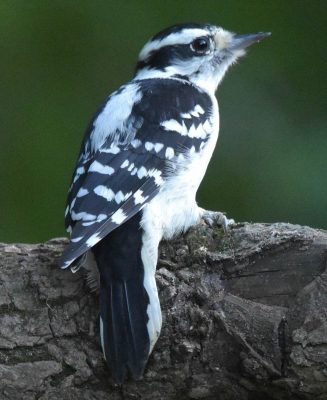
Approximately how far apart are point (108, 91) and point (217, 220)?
4.84ft

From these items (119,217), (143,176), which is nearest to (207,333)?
(119,217)

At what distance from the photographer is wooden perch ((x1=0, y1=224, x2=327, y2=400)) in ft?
12.3

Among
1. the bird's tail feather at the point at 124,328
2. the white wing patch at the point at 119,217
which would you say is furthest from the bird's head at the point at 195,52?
the bird's tail feather at the point at 124,328

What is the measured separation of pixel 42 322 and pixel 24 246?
386 mm

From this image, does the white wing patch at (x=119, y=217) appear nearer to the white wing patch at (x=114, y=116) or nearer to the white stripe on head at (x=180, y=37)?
the white wing patch at (x=114, y=116)

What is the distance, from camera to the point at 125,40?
18.0 ft

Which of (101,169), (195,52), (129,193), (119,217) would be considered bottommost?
(119,217)

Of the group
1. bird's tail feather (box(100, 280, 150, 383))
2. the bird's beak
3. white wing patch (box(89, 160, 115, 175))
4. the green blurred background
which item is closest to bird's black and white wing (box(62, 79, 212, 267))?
white wing patch (box(89, 160, 115, 175))

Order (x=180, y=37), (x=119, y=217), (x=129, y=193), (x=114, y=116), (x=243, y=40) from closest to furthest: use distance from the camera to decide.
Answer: (x=119, y=217) → (x=129, y=193) → (x=114, y=116) → (x=180, y=37) → (x=243, y=40)

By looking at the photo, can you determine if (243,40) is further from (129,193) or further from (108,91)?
(129,193)

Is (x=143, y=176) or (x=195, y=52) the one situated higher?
(x=195, y=52)

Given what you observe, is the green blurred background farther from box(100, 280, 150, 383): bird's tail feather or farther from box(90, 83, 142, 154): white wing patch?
box(100, 280, 150, 383): bird's tail feather

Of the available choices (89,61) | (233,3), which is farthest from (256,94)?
(89,61)

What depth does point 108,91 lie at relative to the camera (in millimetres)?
5500
